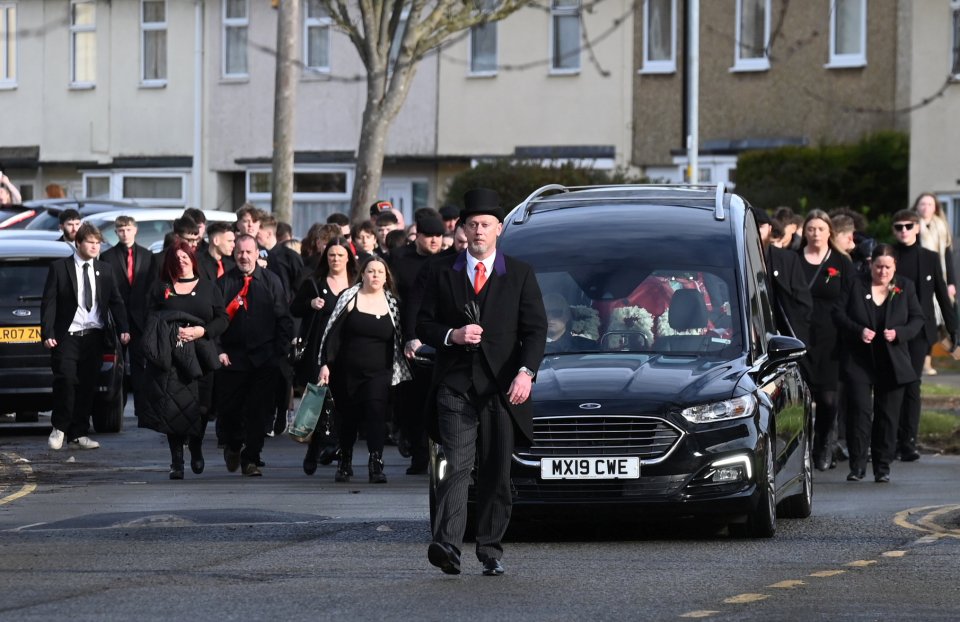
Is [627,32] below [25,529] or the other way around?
the other way around

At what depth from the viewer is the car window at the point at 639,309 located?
1256cm

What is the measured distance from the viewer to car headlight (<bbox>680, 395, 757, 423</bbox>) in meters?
11.5

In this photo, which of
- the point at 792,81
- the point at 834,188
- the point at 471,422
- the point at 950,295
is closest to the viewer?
the point at 471,422

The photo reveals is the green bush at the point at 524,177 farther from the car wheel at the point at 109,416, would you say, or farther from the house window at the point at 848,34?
the car wheel at the point at 109,416

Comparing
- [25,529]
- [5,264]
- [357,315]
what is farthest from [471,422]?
[5,264]

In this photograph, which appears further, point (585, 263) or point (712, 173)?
point (712, 173)

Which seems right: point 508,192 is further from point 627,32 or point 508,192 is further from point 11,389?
point 11,389

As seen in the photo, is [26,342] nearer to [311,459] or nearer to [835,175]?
[311,459]

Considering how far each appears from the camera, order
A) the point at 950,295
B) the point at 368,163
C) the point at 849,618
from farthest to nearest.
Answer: the point at 368,163 < the point at 950,295 < the point at 849,618

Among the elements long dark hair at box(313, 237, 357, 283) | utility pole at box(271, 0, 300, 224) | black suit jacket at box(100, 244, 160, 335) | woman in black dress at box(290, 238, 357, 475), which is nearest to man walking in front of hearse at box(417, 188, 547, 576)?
woman in black dress at box(290, 238, 357, 475)

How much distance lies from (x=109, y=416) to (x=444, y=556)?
11212mm

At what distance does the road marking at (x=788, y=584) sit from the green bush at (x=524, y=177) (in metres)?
27.5

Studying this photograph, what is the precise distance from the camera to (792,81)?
40406 mm

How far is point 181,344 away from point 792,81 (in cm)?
2594
